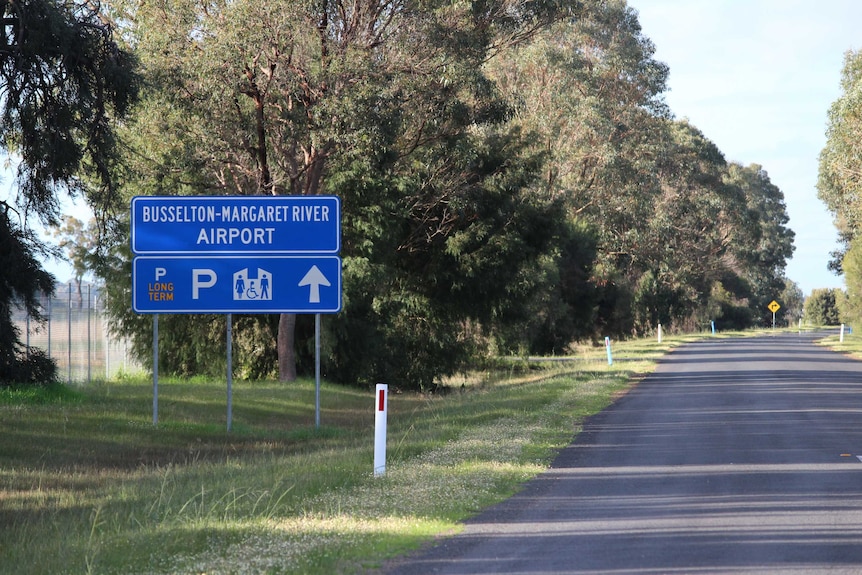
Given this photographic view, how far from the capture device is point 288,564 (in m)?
7.81

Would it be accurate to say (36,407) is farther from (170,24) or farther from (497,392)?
(497,392)

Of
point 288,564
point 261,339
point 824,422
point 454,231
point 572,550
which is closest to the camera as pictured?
point 288,564

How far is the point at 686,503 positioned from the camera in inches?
421

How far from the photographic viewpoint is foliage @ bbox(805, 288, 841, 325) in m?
133

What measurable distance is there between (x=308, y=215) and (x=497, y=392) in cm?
983

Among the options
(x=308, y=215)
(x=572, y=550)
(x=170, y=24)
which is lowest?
(x=572, y=550)

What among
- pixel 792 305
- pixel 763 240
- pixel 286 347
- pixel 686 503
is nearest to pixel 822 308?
pixel 792 305

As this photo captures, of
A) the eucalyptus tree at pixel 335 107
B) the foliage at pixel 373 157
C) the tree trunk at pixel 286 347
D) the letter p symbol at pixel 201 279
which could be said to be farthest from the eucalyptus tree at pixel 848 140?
the letter p symbol at pixel 201 279

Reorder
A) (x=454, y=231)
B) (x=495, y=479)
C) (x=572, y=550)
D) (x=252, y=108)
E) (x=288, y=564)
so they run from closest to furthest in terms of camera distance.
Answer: (x=288, y=564)
(x=572, y=550)
(x=495, y=479)
(x=252, y=108)
(x=454, y=231)

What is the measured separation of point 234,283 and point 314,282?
1430 mm

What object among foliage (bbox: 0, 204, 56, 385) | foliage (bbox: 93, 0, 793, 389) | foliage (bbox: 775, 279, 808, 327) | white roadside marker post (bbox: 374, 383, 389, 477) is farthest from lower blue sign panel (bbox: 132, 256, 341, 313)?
foliage (bbox: 775, 279, 808, 327)

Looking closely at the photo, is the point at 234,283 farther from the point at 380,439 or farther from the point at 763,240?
the point at 763,240

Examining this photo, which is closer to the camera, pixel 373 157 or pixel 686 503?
pixel 686 503

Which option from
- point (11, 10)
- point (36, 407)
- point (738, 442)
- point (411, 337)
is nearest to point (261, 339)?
point (411, 337)
